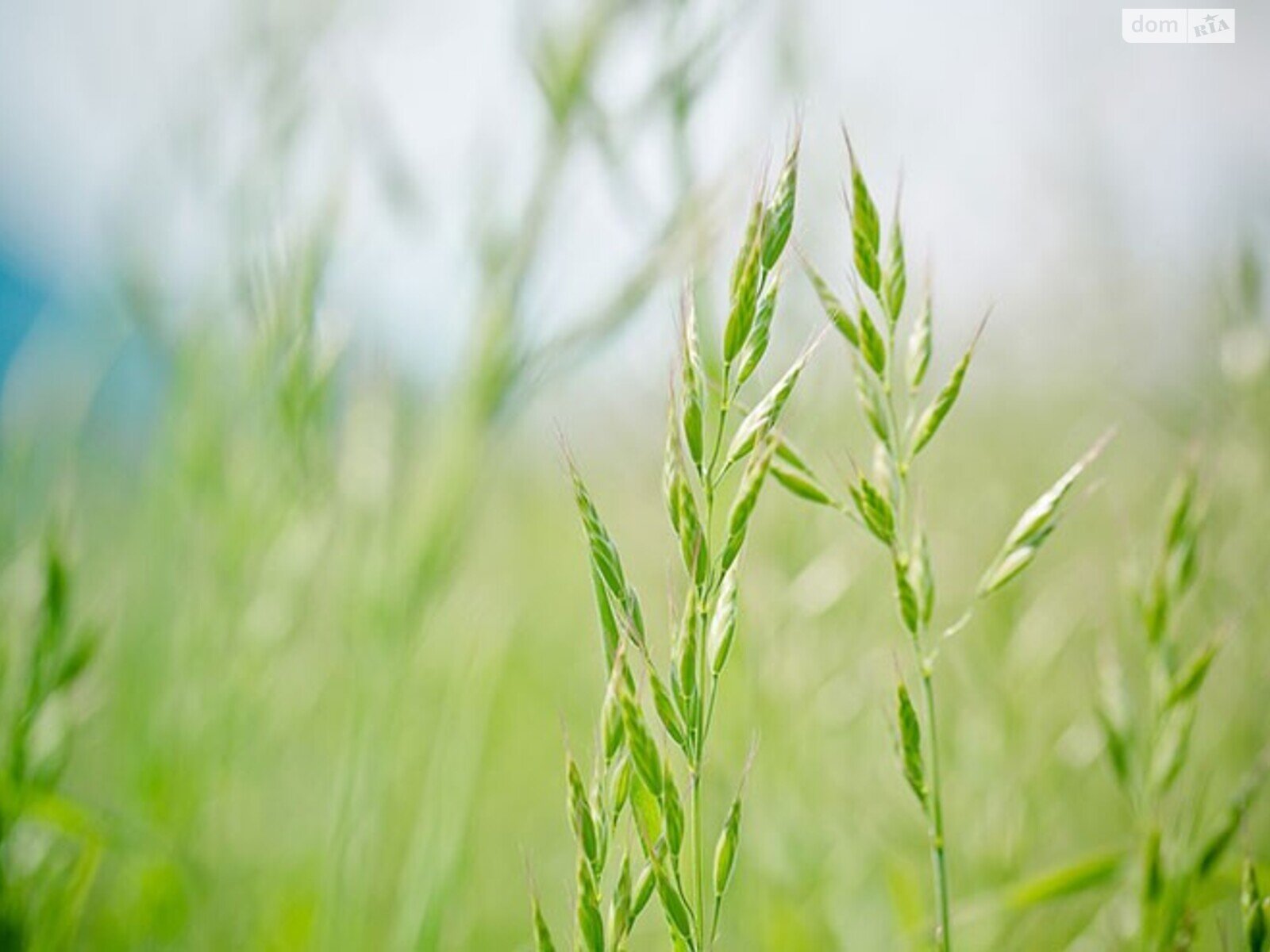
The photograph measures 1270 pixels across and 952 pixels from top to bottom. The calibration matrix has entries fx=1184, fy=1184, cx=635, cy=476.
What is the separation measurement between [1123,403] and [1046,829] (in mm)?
575

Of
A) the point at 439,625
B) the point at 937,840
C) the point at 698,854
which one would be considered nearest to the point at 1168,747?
the point at 937,840

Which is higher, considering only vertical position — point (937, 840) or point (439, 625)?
point (439, 625)

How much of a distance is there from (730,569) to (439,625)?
1.95 ft

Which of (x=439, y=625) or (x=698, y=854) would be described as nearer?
(x=698, y=854)

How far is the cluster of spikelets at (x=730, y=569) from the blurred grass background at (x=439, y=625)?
0.12 m

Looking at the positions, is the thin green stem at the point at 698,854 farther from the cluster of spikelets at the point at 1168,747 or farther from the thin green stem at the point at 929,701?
the cluster of spikelets at the point at 1168,747

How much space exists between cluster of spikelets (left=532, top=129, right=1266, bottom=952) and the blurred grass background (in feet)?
0.38

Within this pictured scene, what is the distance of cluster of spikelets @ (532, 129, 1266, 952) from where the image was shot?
1.15 feet

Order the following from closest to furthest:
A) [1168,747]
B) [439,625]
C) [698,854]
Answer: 1. [698,854]
2. [1168,747]
3. [439,625]

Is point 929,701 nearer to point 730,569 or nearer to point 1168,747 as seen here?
point 730,569

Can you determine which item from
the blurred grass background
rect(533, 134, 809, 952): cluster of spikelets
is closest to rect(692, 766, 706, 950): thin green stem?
rect(533, 134, 809, 952): cluster of spikelets

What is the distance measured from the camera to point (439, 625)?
938mm

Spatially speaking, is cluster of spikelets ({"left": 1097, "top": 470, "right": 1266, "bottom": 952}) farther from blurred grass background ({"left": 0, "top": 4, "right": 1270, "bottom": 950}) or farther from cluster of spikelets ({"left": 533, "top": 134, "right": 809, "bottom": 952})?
cluster of spikelets ({"left": 533, "top": 134, "right": 809, "bottom": 952})

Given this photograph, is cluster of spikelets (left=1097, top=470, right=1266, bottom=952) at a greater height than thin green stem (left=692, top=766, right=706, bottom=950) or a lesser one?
greater
